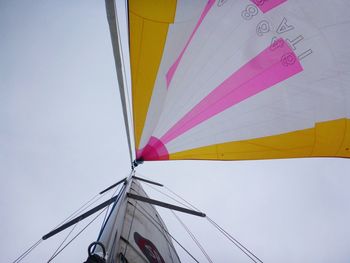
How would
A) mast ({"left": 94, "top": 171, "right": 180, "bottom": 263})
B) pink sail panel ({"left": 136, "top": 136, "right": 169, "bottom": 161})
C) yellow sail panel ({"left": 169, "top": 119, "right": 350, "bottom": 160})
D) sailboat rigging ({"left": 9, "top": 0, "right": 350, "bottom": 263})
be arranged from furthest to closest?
pink sail panel ({"left": 136, "top": 136, "right": 169, "bottom": 161}) < yellow sail panel ({"left": 169, "top": 119, "right": 350, "bottom": 160}) < sailboat rigging ({"left": 9, "top": 0, "right": 350, "bottom": 263}) < mast ({"left": 94, "top": 171, "right": 180, "bottom": 263})

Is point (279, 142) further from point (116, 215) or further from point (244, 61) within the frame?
point (116, 215)

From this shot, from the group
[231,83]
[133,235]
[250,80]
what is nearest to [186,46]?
[231,83]

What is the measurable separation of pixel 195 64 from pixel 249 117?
0.80 m

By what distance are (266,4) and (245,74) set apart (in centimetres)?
61

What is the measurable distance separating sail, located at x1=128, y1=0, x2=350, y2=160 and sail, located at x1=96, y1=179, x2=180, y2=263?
991mm

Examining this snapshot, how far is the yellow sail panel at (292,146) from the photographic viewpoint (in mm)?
2178

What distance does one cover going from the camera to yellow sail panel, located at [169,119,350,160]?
218 cm

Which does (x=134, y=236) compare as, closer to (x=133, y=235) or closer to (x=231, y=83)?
(x=133, y=235)

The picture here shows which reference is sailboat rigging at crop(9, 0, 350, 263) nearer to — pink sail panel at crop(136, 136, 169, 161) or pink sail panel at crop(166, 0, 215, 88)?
pink sail panel at crop(166, 0, 215, 88)

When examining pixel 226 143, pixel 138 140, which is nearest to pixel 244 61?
pixel 226 143

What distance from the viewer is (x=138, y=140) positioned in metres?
2.94

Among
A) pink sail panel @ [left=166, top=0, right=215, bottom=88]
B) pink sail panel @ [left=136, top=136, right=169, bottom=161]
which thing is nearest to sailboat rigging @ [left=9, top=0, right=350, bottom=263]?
pink sail panel @ [left=166, top=0, right=215, bottom=88]

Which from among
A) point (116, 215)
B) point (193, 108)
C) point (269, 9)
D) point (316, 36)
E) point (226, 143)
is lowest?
point (116, 215)

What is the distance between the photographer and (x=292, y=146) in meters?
2.35
